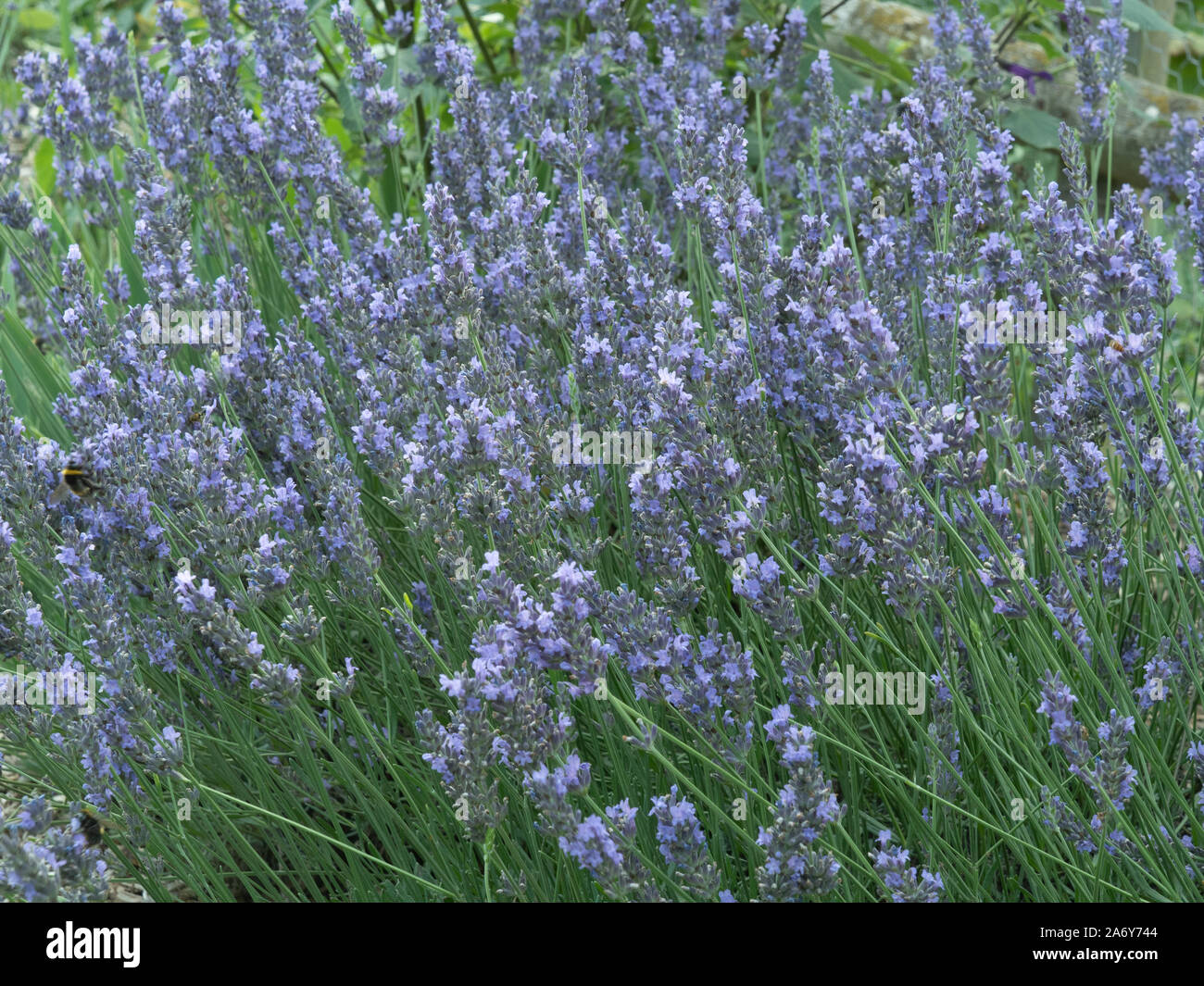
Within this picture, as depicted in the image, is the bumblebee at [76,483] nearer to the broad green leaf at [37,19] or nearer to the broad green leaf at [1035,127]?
the broad green leaf at [1035,127]

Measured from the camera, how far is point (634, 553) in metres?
1.93

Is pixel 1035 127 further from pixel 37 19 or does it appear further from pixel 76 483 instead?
pixel 37 19

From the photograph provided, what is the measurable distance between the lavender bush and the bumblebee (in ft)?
0.07

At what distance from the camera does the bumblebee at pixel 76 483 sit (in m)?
1.96

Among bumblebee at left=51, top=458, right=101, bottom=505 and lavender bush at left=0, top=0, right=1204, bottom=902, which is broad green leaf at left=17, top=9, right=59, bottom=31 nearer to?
lavender bush at left=0, top=0, right=1204, bottom=902

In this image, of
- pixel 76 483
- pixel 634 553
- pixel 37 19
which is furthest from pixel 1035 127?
pixel 37 19

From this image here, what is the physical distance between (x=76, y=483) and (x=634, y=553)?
36.6 inches

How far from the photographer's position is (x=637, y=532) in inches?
73.2

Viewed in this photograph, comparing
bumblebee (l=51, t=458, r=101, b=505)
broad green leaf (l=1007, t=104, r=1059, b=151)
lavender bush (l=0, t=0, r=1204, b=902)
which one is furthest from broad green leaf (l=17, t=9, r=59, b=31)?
bumblebee (l=51, t=458, r=101, b=505)

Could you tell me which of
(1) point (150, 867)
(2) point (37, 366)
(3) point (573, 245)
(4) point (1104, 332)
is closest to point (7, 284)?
(2) point (37, 366)

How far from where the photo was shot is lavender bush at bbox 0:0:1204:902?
5.14ft

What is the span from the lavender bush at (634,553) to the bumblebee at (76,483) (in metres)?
0.02
